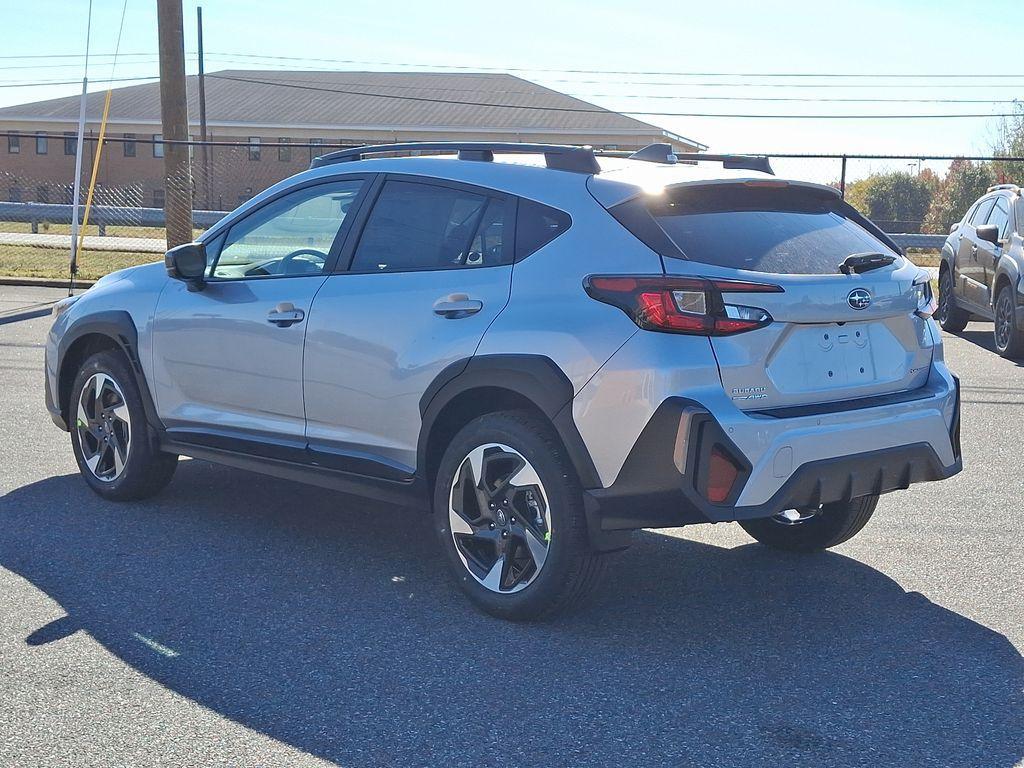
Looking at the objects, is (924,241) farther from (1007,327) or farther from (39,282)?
(39,282)

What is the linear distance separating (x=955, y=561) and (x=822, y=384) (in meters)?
1.61

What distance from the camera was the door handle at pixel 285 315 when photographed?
556cm

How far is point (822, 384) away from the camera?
4.60 meters

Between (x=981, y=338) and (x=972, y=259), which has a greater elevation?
(x=972, y=259)

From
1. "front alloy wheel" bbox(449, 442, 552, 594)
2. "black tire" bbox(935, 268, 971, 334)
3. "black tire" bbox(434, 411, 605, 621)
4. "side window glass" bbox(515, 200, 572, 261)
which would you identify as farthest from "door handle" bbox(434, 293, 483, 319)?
"black tire" bbox(935, 268, 971, 334)

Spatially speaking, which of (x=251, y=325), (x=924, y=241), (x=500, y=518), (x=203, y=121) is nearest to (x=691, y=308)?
(x=500, y=518)

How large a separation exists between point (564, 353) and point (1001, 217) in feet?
34.8

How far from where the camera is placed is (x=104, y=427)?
6684mm

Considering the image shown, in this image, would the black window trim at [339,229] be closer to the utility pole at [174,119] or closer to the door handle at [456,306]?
the door handle at [456,306]

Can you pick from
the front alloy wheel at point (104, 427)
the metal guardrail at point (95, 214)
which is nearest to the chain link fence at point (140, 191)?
the metal guardrail at point (95, 214)

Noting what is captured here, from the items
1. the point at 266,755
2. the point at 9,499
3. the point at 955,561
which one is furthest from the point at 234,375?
the point at 955,561

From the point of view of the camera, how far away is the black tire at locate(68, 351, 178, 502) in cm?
648

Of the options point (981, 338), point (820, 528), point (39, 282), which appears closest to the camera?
point (820, 528)

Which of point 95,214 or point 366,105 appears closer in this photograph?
point 95,214
